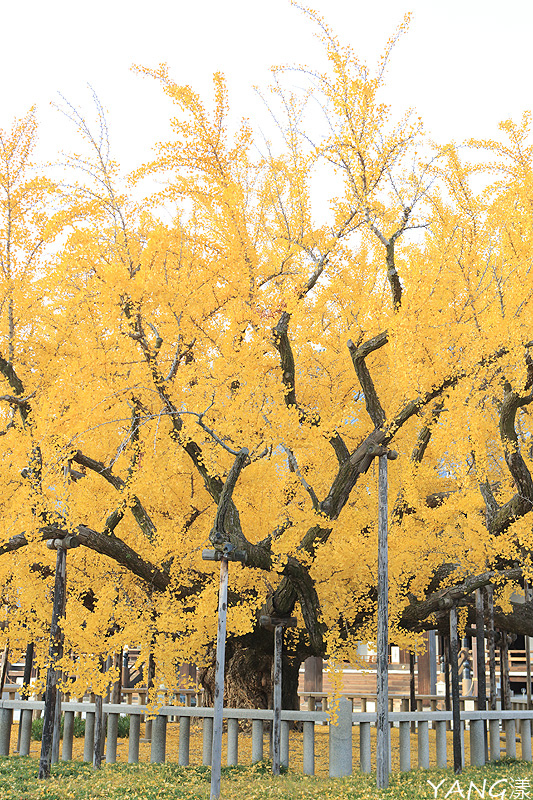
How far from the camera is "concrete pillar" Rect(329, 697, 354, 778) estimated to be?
1177cm

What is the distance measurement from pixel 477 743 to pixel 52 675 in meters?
7.97

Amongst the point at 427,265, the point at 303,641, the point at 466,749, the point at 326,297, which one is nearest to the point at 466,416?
the point at 427,265

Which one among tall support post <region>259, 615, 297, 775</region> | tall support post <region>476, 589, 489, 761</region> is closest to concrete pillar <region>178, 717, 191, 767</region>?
tall support post <region>259, 615, 297, 775</region>

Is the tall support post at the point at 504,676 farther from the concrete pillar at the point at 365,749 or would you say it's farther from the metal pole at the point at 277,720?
the metal pole at the point at 277,720

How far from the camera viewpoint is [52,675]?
33.4ft

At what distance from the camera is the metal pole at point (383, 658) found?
10.0 m

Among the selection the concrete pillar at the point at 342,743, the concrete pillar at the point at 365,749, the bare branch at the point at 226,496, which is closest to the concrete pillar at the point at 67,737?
the concrete pillar at the point at 342,743

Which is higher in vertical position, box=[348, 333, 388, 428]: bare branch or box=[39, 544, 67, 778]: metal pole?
box=[348, 333, 388, 428]: bare branch

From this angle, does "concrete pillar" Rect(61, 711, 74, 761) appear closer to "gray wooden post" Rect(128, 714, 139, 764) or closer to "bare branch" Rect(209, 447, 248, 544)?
"gray wooden post" Rect(128, 714, 139, 764)

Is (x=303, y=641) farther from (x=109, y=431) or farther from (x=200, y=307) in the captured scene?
(x=200, y=307)

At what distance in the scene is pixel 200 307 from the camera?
41.8ft

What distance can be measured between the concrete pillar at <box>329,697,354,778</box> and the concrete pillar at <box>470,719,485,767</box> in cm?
310

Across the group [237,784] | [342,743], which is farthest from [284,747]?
[237,784]

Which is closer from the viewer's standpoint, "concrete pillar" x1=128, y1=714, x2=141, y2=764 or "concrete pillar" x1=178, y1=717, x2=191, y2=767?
"concrete pillar" x1=178, y1=717, x2=191, y2=767
